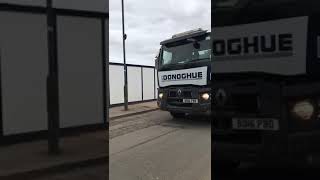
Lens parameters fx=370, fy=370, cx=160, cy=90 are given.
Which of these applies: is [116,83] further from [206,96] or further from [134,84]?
[206,96]

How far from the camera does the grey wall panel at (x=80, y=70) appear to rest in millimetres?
916

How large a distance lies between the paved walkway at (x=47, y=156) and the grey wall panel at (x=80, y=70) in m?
0.05

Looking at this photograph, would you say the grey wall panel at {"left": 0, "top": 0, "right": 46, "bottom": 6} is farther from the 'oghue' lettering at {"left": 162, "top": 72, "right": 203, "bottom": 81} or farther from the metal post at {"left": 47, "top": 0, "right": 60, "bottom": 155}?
the 'oghue' lettering at {"left": 162, "top": 72, "right": 203, "bottom": 81}

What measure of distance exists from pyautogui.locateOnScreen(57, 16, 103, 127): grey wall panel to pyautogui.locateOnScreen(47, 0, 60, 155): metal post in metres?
0.01

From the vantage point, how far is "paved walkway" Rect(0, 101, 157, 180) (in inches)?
34.1

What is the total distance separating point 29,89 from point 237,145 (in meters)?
0.60

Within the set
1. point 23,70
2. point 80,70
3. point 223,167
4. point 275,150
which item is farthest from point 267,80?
point 23,70

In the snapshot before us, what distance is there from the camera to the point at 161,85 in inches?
45.8

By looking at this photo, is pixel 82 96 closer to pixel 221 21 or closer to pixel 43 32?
pixel 43 32

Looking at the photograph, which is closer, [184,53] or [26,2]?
[26,2]

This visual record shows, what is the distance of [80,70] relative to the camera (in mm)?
1041

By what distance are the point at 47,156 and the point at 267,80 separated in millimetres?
606

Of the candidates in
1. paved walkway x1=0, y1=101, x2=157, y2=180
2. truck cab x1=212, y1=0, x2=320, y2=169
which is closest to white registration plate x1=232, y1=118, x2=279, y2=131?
truck cab x1=212, y1=0, x2=320, y2=169

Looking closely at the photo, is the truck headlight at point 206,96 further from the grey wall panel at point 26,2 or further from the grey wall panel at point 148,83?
the grey wall panel at point 26,2
